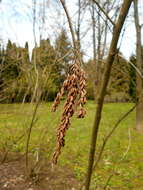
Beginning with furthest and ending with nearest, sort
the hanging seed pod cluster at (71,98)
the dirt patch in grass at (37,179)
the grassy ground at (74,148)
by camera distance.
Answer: the grassy ground at (74,148), the dirt patch in grass at (37,179), the hanging seed pod cluster at (71,98)

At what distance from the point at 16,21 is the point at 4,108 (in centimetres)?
168

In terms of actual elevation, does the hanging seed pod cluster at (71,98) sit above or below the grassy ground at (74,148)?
above

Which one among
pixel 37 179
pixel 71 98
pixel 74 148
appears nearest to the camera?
pixel 71 98

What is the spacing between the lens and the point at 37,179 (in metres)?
3.35

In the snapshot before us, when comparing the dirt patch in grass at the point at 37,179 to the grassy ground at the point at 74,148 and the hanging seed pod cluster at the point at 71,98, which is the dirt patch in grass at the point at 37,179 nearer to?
the grassy ground at the point at 74,148

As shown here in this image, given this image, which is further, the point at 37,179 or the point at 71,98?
the point at 37,179

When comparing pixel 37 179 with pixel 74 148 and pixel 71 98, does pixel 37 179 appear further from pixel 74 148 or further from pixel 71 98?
pixel 71 98

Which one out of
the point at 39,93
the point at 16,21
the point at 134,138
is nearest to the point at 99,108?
the point at 39,93

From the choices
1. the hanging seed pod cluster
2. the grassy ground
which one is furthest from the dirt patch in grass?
the hanging seed pod cluster

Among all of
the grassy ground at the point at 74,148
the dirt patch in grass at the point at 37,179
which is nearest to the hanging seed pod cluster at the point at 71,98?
the grassy ground at the point at 74,148

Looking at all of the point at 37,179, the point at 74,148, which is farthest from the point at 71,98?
the point at 74,148

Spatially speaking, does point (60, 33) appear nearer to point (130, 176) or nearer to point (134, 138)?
point (130, 176)

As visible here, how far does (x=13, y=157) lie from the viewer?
413 cm

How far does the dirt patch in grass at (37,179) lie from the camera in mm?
3199
